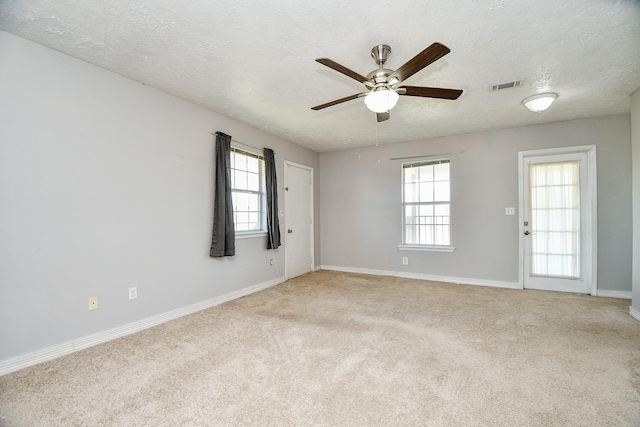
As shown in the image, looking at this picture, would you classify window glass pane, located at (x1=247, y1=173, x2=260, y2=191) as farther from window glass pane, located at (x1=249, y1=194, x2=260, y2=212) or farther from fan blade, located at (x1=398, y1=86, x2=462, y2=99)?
fan blade, located at (x1=398, y1=86, x2=462, y2=99)

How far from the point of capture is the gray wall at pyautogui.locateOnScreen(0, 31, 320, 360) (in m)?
2.16

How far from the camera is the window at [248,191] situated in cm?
412

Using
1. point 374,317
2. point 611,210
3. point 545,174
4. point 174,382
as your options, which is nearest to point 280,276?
point 374,317

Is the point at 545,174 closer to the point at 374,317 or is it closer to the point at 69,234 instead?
the point at 374,317

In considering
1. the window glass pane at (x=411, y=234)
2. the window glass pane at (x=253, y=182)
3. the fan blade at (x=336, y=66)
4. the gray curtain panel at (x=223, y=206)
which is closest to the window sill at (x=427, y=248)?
the window glass pane at (x=411, y=234)

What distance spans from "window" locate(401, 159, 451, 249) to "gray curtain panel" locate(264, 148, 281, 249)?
2365 mm

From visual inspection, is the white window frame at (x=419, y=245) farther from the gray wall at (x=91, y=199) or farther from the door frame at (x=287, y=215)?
the gray wall at (x=91, y=199)

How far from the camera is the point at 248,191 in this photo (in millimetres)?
4332

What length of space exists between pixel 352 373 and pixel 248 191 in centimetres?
302

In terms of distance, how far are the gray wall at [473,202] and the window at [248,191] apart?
183 cm

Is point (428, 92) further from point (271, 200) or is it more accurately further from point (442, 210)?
point (442, 210)

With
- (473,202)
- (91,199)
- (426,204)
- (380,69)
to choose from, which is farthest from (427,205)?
(91,199)

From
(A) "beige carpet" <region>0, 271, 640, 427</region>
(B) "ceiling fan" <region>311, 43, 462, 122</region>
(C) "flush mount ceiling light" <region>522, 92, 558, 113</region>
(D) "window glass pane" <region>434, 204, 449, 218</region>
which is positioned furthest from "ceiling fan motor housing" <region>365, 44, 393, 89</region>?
(D) "window glass pane" <region>434, 204, 449, 218</region>

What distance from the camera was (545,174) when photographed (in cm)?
435
